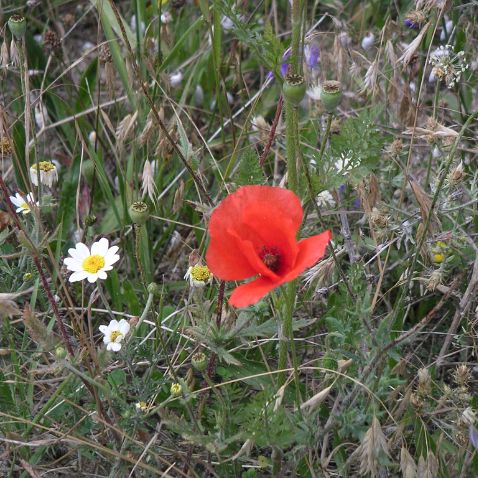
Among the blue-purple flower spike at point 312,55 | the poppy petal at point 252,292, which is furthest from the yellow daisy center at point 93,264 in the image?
the blue-purple flower spike at point 312,55

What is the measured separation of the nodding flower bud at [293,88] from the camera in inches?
54.6

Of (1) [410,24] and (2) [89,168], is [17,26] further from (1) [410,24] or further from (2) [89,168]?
(1) [410,24]

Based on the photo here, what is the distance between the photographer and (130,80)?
2.21 m

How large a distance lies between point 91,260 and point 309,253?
66cm

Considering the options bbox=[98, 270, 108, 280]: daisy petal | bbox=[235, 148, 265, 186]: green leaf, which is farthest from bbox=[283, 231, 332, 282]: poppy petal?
bbox=[98, 270, 108, 280]: daisy petal

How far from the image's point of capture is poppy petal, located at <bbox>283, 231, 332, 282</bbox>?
1.27m

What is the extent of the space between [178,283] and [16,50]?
2.37 feet

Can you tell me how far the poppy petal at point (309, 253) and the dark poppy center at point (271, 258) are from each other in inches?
3.6

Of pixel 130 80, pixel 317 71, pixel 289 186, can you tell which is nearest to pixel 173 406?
pixel 289 186

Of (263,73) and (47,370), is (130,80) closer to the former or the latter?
(263,73)

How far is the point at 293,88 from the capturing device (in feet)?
4.54

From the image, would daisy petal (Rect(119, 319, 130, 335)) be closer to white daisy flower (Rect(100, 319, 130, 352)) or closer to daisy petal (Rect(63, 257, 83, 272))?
white daisy flower (Rect(100, 319, 130, 352))

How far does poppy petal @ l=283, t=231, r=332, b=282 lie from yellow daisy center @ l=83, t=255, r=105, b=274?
588mm

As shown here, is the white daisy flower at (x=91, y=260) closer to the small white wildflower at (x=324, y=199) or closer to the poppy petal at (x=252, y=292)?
the poppy petal at (x=252, y=292)
